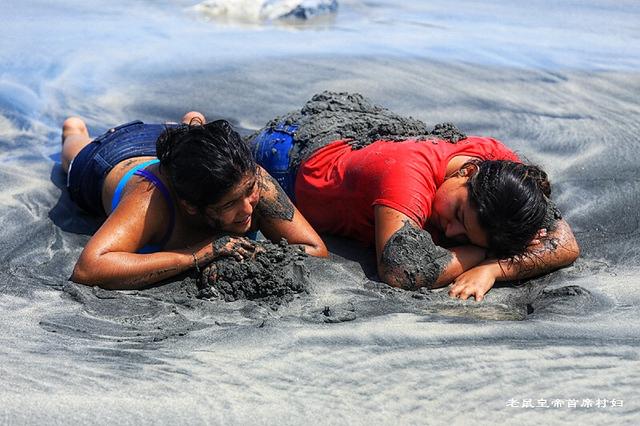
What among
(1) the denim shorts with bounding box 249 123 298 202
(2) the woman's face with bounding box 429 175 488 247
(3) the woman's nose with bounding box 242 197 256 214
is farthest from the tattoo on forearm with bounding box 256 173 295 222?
(2) the woman's face with bounding box 429 175 488 247

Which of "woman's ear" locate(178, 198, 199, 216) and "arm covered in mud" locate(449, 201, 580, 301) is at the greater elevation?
"woman's ear" locate(178, 198, 199, 216)

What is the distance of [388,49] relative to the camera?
7.53 m

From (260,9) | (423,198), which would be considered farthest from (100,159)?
(260,9)

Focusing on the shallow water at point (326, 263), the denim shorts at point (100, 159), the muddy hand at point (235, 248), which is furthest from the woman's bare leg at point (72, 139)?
the muddy hand at point (235, 248)

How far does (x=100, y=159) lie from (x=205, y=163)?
1287 mm

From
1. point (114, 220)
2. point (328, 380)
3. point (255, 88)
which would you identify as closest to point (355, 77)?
point (255, 88)

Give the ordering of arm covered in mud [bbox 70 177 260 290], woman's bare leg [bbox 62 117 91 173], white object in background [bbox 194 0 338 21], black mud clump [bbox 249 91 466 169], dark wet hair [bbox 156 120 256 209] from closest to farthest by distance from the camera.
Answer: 1. dark wet hair [bbox 156 120 256 209]
2. arm covered in mud [bbox 70 177 260 290]
3. black mud clump [bbox 249 91 466 169]
4. woman's bare leg [bbox 62 117 91 173]
5. white object in background [bbox 194 0 338 21]

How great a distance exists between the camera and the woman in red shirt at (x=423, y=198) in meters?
3.83

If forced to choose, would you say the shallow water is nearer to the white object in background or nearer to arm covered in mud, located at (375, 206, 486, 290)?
arm covered in mud, located at (375, 206, 486, 290)

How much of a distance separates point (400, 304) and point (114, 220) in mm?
1335

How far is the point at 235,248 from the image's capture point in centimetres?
381

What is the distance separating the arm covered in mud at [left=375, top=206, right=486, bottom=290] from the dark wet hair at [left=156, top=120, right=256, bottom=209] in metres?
0.67

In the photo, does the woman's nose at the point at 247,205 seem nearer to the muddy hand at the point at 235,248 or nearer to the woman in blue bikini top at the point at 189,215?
the woman in blue bikini top at the point at 189,215

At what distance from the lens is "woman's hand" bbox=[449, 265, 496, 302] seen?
3.83 m
